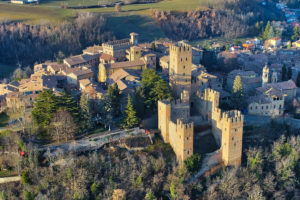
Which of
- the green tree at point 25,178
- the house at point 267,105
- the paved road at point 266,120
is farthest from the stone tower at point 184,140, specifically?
the green tree at point 25,178

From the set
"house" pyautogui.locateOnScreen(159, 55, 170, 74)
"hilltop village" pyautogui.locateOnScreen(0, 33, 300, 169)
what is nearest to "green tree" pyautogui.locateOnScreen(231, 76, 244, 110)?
"hilltop village" pyautogui.locateOnScreen(0, 33, 300, 169)

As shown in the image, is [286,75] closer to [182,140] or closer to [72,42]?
[182,140]

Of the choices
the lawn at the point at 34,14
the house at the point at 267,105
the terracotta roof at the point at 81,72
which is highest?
the lawn at the point at 34,14

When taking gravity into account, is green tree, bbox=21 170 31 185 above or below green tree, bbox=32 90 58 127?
below

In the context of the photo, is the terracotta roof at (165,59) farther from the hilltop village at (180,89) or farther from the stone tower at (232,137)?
the stone tower at (232,137)

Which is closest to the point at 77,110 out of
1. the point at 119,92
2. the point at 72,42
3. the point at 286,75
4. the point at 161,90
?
the point at 119,92

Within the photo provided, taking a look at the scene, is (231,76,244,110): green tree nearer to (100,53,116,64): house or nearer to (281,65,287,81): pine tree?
(281,65,287,81): pine tree

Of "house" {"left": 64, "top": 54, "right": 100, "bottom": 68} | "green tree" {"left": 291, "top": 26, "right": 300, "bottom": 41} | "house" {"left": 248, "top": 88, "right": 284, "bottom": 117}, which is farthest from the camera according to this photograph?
"green tree" {"left": 291, "top": 26, "right": 300, "bottom": 41}
